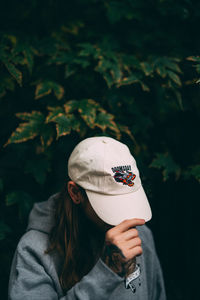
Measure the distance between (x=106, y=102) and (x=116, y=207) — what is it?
0.92 metres

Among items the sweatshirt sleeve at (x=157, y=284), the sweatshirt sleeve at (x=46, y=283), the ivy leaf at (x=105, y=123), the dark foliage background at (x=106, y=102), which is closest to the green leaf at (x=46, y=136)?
the dark foliage background at (x=106, y=102)

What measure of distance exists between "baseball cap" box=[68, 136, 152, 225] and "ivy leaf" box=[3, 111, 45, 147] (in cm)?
41

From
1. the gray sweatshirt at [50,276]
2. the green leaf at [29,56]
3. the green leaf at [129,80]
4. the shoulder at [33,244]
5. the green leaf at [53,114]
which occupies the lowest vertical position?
the gray sweatshirt at [50,276]

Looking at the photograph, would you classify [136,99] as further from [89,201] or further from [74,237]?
[74,237]

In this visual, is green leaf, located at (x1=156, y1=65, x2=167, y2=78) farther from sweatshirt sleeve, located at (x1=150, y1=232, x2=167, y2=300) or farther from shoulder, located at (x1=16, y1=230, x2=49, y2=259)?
shoulder, located at (x1=16, y1=230, x2=49, y2=259)

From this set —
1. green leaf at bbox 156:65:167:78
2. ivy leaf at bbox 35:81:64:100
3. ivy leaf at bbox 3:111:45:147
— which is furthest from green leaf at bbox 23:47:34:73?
green leaf at bbox 156:65:167:78

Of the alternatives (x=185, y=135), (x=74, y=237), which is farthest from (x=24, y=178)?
(x=185, y=135)

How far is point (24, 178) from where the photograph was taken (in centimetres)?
180

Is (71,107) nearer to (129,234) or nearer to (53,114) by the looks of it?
(53,114)

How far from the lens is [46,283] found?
1.20m

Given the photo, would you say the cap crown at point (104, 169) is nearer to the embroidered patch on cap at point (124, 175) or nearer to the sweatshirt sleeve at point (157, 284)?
the embroidered patch on cap at point (124, 175)

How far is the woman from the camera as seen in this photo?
1128 mm

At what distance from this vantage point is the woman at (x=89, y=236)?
1128 millimetres

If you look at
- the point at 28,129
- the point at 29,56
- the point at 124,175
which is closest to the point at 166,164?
the point at 124,175
